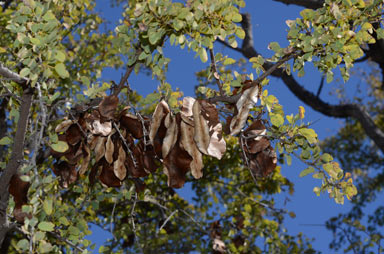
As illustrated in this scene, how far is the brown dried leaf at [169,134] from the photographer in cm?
187

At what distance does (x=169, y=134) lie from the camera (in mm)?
1907

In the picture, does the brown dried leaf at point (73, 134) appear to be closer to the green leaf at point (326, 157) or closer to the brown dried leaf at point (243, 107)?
the brown dried leaf at point (243, 107)

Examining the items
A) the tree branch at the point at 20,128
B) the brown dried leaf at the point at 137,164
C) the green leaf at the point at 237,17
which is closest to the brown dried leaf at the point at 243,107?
the green leaf at the point at 237,17

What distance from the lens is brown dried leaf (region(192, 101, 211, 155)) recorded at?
1850mm

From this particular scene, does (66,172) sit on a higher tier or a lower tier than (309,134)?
lower

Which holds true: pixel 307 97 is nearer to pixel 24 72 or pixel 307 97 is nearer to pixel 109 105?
pixel 109 105

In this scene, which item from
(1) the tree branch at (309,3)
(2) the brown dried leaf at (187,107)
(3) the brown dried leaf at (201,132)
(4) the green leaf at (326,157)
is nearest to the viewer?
(3) the brown dried leaf at (201,132)

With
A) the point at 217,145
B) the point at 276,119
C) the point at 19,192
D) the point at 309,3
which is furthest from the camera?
the point at 309,3

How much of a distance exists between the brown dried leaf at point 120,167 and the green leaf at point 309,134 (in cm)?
100

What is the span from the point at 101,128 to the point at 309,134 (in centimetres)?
114

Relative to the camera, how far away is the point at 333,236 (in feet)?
36.7

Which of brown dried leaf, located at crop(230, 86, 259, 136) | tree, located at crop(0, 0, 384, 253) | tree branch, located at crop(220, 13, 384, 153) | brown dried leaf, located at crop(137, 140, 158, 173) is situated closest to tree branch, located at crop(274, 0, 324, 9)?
tree branch, located at crop(220, 13, 384, 153)

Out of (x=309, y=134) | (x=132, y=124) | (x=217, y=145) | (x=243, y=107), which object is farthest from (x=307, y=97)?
(x=217, y=145)

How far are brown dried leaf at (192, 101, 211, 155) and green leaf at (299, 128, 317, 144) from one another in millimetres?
818
